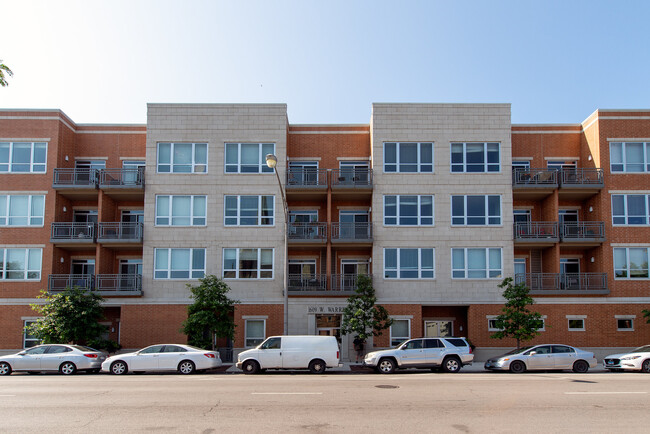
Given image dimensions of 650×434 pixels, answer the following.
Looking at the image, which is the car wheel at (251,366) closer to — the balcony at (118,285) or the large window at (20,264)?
the balcony at (118,285)

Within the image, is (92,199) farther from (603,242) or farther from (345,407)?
(603,242)

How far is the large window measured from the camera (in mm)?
27953

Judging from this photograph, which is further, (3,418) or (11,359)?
(11,359)

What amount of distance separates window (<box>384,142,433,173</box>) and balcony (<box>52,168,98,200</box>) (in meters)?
15.5

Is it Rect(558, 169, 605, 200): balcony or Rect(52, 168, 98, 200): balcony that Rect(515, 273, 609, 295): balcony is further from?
Rect(52, 168, 98, 200): balcony

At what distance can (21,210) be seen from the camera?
28359 mm

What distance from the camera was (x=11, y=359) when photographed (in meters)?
21.7

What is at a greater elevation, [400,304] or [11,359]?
[400,304]

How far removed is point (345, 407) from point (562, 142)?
78.0 ft

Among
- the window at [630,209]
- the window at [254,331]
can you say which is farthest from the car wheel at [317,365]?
the window at [630,209]

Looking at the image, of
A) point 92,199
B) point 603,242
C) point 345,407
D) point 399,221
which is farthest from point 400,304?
point 92,199

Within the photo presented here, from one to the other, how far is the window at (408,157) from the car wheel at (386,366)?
1099 cm

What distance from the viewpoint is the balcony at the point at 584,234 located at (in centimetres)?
2775

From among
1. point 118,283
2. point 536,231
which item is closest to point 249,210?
point 118,283
